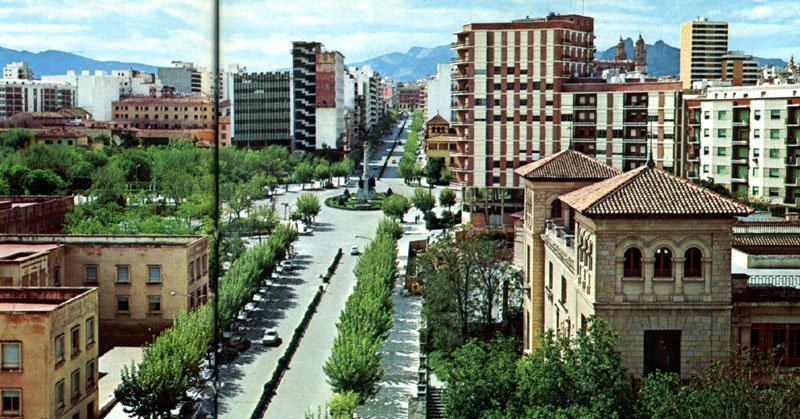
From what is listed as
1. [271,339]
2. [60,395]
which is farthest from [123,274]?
[60,395]

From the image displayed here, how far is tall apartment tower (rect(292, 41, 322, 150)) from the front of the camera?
55.6 meters

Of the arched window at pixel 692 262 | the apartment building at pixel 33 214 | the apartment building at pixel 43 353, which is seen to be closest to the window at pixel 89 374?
the apartment building at pixel 43 353

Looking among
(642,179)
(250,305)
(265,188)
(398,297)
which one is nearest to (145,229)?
(250,305)

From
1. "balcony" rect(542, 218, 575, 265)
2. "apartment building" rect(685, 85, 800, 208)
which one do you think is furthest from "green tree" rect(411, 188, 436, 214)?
"balcony" rect(542, 218, 575, 265)

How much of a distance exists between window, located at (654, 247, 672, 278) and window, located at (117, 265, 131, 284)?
42.4 ft

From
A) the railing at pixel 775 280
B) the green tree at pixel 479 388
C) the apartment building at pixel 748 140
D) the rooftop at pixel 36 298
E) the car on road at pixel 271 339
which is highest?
the apartment building at pixel 748 140

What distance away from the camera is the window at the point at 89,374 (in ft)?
47.5

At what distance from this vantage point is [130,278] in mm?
19688

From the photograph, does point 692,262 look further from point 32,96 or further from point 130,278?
point 32,96

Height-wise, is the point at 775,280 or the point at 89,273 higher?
the point at 775,280

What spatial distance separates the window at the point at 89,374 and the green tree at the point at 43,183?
81.1 feet

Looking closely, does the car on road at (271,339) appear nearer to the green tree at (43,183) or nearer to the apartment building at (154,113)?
the green tree at (43,183)

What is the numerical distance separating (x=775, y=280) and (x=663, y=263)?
2313 millimetres

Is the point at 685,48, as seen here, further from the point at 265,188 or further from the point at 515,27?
the point at 515,27
